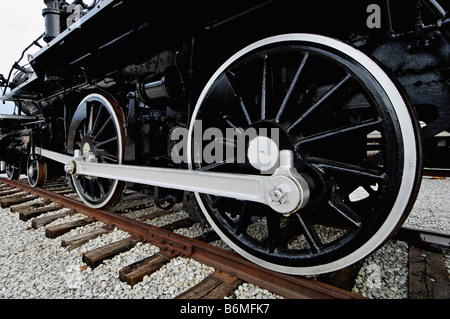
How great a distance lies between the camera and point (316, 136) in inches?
58.7

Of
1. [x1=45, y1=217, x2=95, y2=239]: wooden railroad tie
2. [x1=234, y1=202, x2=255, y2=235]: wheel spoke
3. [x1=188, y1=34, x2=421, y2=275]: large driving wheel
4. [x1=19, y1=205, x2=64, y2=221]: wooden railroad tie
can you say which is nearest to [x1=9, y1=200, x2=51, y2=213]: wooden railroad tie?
[x1=19, y1=205, x2=64, y2=221]: wooden railroad tie

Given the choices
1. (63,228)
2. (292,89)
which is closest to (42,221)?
(63,228)

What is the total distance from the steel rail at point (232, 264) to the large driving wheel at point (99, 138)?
41 cm

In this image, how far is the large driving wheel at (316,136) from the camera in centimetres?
124

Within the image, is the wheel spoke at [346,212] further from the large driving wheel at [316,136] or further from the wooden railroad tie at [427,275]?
the wooden railroad tie at [427,275]

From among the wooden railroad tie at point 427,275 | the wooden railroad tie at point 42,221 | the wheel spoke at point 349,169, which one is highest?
Answer: the wheel spoke at point 349,169

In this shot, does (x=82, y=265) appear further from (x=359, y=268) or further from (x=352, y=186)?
(x=352, y=186)

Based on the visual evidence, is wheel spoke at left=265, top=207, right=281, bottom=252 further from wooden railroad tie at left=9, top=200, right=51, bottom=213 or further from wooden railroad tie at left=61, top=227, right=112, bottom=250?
wooden railroad tie at left=9, top=200, right=51, bottom=213

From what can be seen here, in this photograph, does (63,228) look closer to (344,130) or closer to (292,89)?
(292,89)

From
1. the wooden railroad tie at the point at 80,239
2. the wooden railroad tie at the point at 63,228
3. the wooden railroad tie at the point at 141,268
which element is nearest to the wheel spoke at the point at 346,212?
the wooden railroad tie at the point at 141,268

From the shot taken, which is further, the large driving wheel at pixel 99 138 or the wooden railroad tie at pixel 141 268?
the large driving wheel at pixel 99 138

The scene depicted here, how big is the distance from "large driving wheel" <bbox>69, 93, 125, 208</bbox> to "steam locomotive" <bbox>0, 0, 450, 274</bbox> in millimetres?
34

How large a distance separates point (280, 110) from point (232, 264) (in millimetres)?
1004

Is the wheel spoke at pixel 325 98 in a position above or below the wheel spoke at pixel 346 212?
above
